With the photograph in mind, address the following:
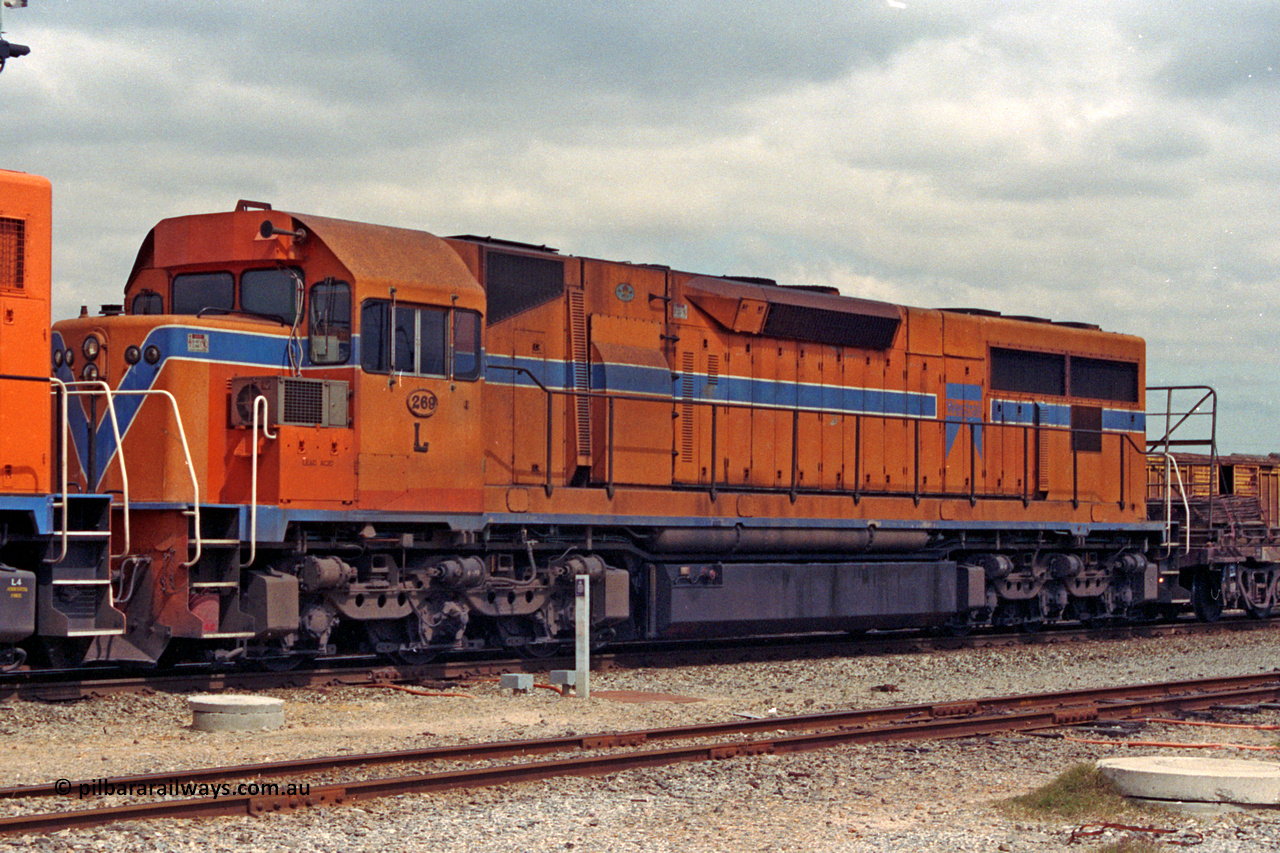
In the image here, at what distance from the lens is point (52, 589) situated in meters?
10.1

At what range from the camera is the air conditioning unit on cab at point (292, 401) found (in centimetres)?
1147

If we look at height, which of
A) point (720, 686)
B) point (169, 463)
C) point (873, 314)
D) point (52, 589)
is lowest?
point (720, 686)

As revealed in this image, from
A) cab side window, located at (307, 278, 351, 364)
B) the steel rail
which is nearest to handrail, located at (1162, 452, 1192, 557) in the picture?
the steel rail

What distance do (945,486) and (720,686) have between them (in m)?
5.90

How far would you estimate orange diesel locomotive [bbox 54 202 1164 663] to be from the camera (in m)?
11.6

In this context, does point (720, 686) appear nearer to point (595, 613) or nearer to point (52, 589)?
point (595, 613)

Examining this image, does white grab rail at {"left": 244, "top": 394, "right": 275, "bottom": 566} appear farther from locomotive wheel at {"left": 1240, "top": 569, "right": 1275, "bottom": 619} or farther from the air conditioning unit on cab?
locomotive wheel at {"left": 1240, "top": 569, "right": 1275, "bottom": 619}

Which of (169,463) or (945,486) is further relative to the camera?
(945,486)

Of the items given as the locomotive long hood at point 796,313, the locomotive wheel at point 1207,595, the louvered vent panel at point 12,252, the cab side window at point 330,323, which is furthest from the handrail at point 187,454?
the locomotive wheel at point 1207,595

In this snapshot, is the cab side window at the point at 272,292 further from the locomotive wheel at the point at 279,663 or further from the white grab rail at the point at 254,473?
the locomotive wheel at the point at 279,663

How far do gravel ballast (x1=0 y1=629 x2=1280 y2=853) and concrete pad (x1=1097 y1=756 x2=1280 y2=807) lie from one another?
0.15 meters

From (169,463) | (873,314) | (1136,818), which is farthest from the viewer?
(873,314)

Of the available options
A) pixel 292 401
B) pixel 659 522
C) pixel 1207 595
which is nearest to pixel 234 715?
pixel 292 401

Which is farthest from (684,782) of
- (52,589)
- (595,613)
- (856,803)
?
(595,613)
